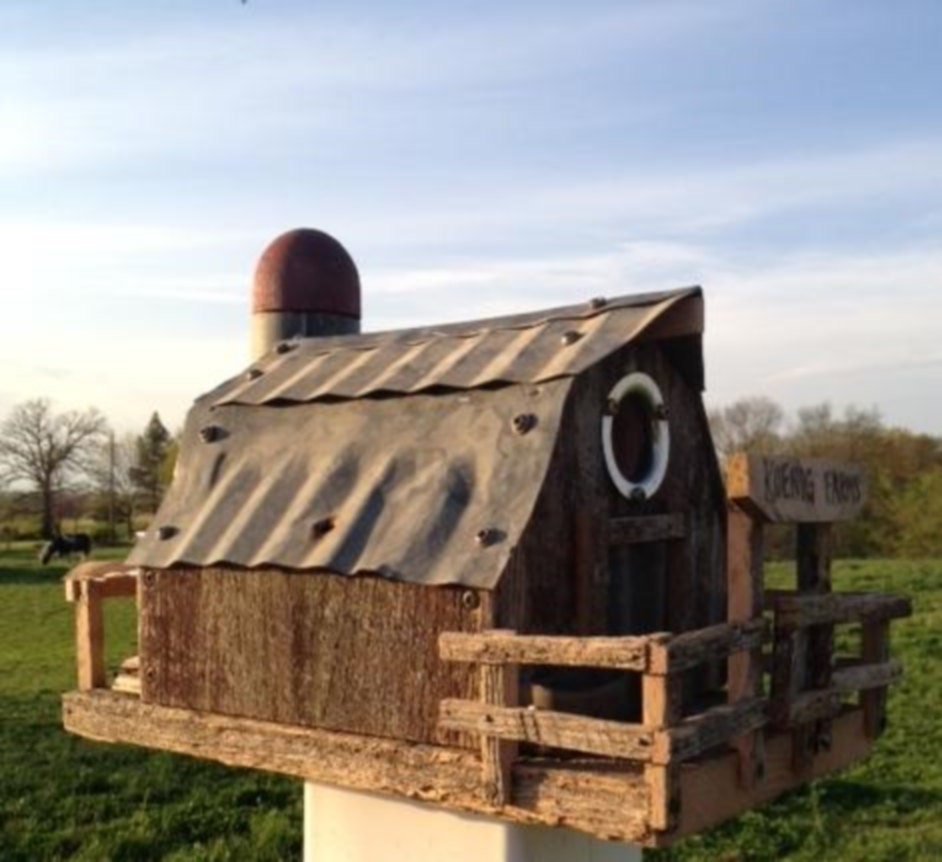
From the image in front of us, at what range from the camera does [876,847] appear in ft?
34.2

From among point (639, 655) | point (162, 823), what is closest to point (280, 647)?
point (639, 655)

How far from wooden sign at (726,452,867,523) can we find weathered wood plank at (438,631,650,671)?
74 centimetres

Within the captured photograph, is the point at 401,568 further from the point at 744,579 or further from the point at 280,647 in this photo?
the point at 744,579

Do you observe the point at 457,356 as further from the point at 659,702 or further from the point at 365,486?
the point at 659,702

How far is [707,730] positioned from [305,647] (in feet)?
5.96

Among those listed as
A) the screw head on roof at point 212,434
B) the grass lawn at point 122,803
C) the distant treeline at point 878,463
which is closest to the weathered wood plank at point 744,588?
the screw head on roof at point 212,434

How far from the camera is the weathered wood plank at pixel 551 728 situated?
4.15 m

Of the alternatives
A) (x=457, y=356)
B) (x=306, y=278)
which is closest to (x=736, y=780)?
(x=457, y=356)

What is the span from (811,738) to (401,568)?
6.75ft

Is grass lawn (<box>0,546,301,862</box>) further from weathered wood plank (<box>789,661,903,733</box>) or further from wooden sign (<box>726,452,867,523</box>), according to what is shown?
wooden sign (<box>726,452,867,523</box>)

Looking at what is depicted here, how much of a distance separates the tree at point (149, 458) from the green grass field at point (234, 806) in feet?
90.7

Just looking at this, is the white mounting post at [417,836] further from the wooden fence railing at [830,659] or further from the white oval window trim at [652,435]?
the white oval window trim at [652,435]

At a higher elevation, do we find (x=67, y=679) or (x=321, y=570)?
(x=321, y=570)

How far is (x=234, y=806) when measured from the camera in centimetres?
1192
